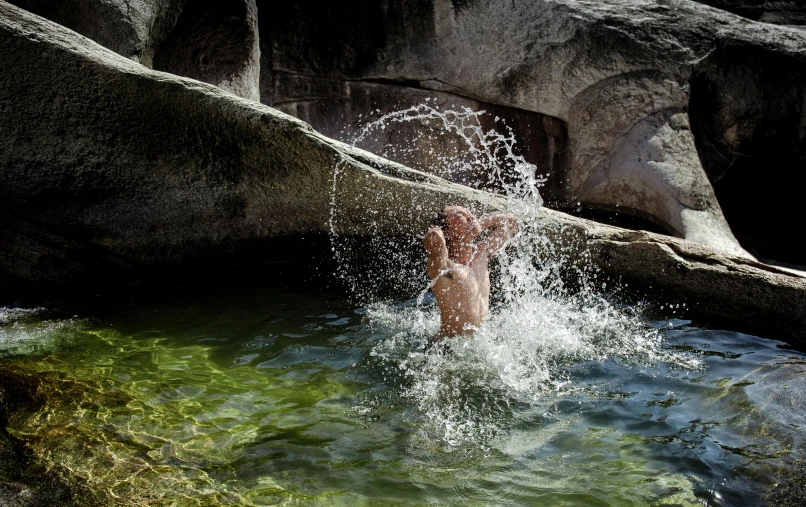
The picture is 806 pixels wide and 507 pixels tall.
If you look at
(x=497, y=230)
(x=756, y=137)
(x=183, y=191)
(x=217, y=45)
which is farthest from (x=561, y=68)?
(x=183, y=191)

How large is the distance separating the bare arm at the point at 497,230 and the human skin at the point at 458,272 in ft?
0.20

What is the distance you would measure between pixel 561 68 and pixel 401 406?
14.6 feet

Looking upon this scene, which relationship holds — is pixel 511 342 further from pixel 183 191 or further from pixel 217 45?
pixel 217 45

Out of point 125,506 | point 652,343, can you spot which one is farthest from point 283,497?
point 652,343

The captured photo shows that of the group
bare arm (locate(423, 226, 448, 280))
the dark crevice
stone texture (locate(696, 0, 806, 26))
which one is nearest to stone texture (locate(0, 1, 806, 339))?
bare arm (locate(423, 226, 448, 280))

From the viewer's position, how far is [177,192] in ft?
12.4

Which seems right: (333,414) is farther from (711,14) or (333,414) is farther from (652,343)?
(711,14)

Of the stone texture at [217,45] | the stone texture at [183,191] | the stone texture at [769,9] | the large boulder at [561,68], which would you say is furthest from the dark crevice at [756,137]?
the stone texture at [217,45]

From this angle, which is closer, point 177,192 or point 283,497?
point 283,497

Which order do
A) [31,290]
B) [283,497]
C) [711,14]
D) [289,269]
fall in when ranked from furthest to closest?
[711,14]
[289,269]
[31,290]
[283,497]

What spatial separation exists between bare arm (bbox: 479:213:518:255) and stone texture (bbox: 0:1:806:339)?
12.5 inches

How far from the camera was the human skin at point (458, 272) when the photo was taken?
3.10m

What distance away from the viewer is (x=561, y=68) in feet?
20.1

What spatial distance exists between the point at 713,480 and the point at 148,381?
6.81 feet
